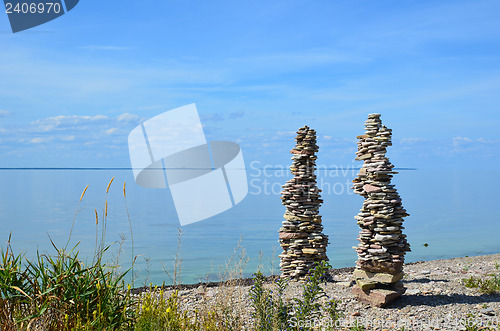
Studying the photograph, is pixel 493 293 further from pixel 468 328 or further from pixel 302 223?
pixel 302 223

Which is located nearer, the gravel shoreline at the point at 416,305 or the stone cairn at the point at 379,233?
the gravel shoreline at the point at 416,305

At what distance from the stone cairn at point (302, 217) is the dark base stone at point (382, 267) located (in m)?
2.15

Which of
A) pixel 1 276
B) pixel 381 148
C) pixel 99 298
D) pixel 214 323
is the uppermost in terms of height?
pixel 381 148

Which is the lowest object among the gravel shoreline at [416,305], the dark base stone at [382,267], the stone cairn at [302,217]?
the gravel shoreline at [416,305]

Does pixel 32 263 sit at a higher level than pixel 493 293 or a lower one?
higher

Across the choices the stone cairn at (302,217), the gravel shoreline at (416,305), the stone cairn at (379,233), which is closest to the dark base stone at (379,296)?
the stone cairn at (379,233)

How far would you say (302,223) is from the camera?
11180 mm

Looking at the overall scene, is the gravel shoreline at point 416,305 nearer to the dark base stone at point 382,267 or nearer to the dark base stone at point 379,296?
the dark base stone at point 379,296

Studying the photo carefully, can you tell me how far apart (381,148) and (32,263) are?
6553mm

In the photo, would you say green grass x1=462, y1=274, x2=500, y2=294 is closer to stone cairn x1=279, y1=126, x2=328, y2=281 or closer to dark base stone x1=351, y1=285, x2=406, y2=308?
dark base stone x1=351, y1=285, x2=406, y2=308

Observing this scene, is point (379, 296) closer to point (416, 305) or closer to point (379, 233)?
point (416, 305)

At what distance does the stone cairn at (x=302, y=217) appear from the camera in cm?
1107

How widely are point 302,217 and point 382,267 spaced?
2832 mm

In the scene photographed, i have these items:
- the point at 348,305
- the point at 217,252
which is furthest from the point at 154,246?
the point at 348,305
